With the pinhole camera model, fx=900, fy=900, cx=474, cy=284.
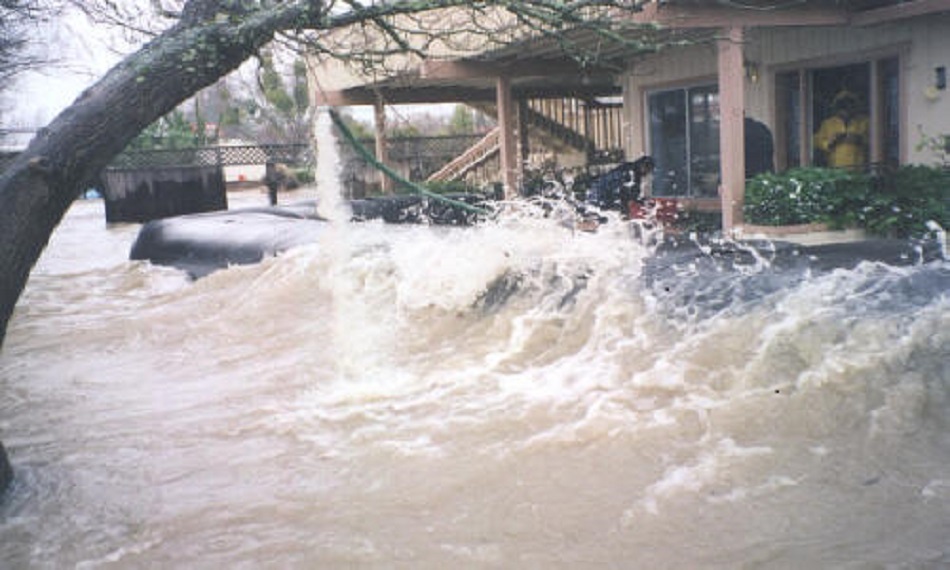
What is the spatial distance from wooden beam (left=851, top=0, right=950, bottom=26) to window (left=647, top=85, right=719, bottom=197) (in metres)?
3.18

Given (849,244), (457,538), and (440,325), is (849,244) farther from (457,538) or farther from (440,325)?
(457,538)

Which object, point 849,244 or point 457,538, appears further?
point 849,244

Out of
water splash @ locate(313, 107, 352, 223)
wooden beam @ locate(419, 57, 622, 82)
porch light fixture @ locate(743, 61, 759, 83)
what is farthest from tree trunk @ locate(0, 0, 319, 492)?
porch light fixture @ locate(743, 61, 759, 83)

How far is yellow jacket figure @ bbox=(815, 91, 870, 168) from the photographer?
37.0 ft

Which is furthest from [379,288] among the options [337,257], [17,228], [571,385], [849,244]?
[17,228]

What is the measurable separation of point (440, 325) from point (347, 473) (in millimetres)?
3341

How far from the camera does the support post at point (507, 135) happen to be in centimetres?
1385

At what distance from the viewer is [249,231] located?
46.3ft

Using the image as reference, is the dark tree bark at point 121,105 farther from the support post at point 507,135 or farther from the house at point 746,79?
the support post at point 507,135

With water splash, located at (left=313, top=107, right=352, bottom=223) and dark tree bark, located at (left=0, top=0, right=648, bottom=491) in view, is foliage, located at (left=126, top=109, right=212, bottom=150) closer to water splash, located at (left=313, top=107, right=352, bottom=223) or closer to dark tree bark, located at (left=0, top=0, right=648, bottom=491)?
water splash, located at (left=313, top=107, right=352, bottom=223)

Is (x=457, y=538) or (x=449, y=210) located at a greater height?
(x=449, y=210)

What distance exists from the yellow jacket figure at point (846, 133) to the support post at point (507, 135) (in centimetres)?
471

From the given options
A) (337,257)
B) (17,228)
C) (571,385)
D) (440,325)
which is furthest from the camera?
(337,257)

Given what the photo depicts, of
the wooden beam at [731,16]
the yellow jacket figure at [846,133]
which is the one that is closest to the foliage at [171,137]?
the yellow jacket figure at [846,133]
